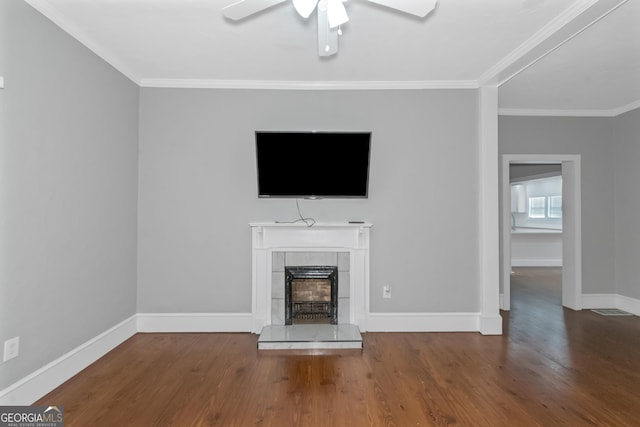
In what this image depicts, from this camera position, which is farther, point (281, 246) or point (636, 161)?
point (636, 161)

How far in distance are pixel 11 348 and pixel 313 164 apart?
261cm

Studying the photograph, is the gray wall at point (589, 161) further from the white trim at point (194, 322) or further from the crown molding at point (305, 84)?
the white trim at point (194, 322)

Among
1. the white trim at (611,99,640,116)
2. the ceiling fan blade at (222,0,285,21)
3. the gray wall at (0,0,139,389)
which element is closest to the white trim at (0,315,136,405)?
the gray wall at (0,0,139,389)

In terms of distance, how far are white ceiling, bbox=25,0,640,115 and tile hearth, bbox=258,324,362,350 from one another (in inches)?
97.9

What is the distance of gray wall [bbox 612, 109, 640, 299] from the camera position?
421 cm

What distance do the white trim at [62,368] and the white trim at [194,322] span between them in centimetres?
21

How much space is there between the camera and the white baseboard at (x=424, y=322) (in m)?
3.53

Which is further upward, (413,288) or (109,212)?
(109,212)

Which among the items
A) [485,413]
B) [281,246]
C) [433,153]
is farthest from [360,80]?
[485,413]

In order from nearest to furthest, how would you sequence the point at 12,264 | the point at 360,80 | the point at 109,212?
the point at 12,264 → the point at 109,212 → the point at 360,80

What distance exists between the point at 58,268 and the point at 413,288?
3.10 metres

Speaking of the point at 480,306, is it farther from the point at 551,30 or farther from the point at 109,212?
the point at 109,212

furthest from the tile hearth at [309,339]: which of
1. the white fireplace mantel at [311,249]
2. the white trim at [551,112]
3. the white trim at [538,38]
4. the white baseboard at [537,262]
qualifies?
the white baseboard at [537,262]

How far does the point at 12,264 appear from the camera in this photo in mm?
2041
